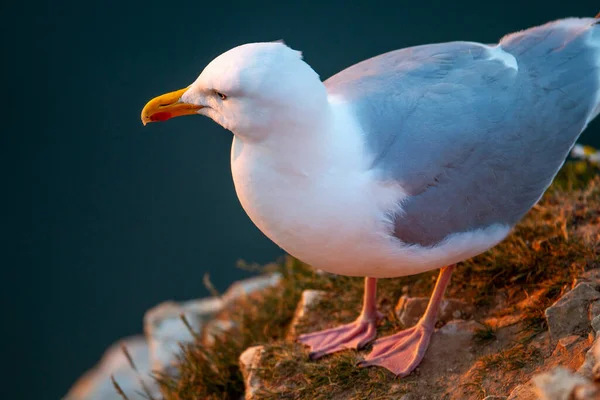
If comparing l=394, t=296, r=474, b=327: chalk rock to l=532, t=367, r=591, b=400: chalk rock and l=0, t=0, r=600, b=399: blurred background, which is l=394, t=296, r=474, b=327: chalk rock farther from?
l=0, t=0, r=600, b=399: blurred background

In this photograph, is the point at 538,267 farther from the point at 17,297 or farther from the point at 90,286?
the point at 17,297

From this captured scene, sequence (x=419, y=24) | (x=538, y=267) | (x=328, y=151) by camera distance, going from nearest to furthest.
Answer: (x=328, y=151) → (x=538, y=267) → (x=419, y=24)

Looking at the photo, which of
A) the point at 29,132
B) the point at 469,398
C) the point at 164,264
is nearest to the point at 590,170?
the point at 469,398

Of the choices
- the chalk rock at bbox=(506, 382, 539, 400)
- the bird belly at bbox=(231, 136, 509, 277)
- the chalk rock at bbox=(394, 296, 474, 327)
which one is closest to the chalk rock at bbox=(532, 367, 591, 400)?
the chalk rock at bbox=(506, 382, 539, 400)

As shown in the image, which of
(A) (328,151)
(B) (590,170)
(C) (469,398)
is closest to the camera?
(A) (328,151)

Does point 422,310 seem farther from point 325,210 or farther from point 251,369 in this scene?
point 325,210

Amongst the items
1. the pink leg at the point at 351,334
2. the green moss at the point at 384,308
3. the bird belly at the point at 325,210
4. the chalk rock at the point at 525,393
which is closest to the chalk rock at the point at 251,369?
the green moss at the point at 384,308
